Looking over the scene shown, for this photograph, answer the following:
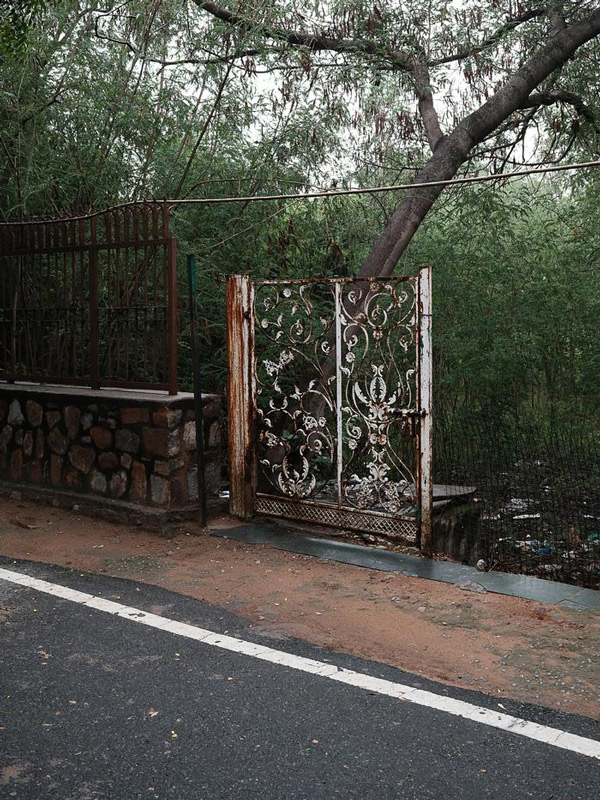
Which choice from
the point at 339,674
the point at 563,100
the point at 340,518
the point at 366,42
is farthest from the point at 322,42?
the point at 339,674

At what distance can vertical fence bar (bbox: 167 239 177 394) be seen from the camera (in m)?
6.61

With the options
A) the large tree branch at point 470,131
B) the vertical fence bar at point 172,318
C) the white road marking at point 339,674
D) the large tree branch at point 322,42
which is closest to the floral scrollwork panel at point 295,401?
the vertical fence bar at point 172,318

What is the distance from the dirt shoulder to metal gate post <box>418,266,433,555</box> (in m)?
0.62

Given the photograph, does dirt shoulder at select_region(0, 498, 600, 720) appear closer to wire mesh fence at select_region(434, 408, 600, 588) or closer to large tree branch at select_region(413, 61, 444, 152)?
wire mesh fence at select_region(434, 408, 600, 588)

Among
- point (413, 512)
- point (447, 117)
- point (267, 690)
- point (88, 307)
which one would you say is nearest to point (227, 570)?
point (413, 512)

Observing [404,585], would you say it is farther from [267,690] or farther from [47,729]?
[47,729]

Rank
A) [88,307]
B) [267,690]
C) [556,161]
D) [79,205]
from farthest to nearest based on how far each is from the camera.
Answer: [556,161], [79,205], [88,307], [267,690]

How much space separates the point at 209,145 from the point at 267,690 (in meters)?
7.51

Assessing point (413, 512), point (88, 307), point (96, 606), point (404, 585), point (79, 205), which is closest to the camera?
point (96, 606)

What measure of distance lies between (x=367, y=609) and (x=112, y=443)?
9.51 ft

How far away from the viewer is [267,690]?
383 cm

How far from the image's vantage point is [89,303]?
733cm

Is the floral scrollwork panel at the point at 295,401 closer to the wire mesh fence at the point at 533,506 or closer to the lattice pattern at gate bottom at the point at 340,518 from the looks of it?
the lattice pattern at gate bottom at the point at 340,518

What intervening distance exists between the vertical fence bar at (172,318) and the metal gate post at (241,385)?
42cm
